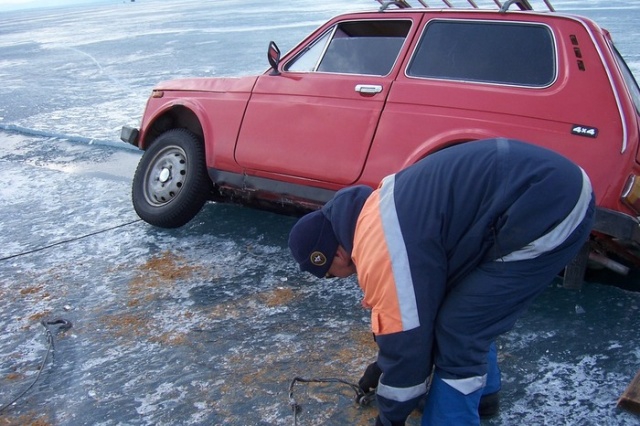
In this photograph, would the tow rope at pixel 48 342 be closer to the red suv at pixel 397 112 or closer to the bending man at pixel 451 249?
the red suv at pixel 397 112

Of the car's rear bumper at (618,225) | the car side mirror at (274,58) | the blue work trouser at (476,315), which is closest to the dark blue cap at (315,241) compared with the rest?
the blue work trouser at (476,315)

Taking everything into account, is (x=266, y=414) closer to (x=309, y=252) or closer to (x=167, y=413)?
(x=167, y=413)

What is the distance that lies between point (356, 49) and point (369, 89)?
46 cm

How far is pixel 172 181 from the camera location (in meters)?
5.06

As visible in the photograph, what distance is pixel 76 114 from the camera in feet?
31.9

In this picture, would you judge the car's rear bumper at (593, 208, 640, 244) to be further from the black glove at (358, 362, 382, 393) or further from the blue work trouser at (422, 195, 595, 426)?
the black glove at (358, 362, 382, 393)

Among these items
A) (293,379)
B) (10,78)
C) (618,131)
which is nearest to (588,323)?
(618,131)

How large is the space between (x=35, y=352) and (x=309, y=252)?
208 cm

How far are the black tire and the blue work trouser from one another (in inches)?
120

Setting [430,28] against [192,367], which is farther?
[430,28]

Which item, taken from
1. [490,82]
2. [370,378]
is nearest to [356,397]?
[370,378]

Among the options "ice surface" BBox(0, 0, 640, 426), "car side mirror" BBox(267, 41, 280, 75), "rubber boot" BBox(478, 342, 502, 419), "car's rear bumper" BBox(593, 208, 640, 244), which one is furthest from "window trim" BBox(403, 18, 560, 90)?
"rubber boot" BBox(478, 342, 502, 419)

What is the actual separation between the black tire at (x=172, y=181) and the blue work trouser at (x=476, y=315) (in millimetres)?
3041

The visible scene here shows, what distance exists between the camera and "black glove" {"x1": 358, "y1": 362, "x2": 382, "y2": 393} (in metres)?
2.88
